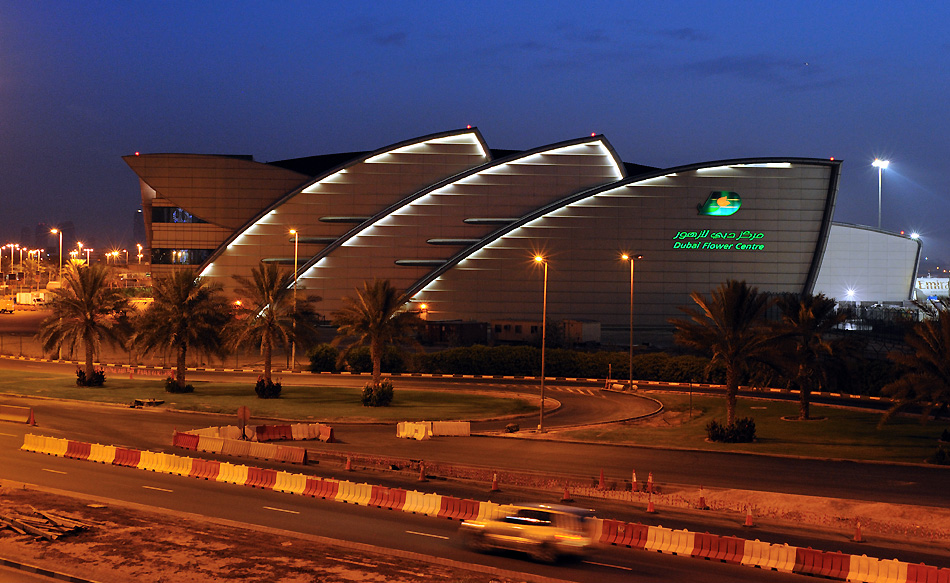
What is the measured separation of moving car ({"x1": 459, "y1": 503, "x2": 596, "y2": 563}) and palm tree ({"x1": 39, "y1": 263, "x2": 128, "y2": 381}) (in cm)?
4111

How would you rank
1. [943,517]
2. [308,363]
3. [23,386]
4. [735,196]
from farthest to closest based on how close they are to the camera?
[735,196] < [308,363] < [23,386] < [943,517]

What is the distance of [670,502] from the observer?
77.4ft

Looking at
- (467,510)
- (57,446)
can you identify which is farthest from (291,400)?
(467,510)

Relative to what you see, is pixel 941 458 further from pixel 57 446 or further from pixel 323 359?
pixel 323 359

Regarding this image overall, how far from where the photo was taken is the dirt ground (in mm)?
16016

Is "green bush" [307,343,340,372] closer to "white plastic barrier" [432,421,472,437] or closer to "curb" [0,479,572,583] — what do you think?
"white plastic barrier" [432,421,472,437]

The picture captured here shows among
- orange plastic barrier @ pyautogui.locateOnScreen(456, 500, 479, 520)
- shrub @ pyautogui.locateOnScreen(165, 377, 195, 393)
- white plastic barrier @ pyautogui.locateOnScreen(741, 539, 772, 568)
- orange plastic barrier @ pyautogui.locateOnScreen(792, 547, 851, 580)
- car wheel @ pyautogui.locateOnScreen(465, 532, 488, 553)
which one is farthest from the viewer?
shrub @ pyautogui.locateOnScreen(165, 377, 195, 393)

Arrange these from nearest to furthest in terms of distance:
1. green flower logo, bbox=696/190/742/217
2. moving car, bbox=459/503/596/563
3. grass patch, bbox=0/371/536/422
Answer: moving car, bbox=459/503/596/563
grass patch, bbox=0/371/536/422
green flower logo, bbox=696/190/742/217

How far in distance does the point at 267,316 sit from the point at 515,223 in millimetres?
43583

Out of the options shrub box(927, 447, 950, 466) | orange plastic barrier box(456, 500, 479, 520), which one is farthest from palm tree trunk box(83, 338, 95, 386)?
shrub box(927, 447, 950, 466)

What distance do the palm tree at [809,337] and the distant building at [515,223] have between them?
44.4 metres

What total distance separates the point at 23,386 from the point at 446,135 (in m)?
53.6

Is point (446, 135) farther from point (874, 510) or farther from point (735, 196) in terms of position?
point (874, 510)

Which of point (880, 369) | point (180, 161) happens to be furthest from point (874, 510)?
point (180, 161)
